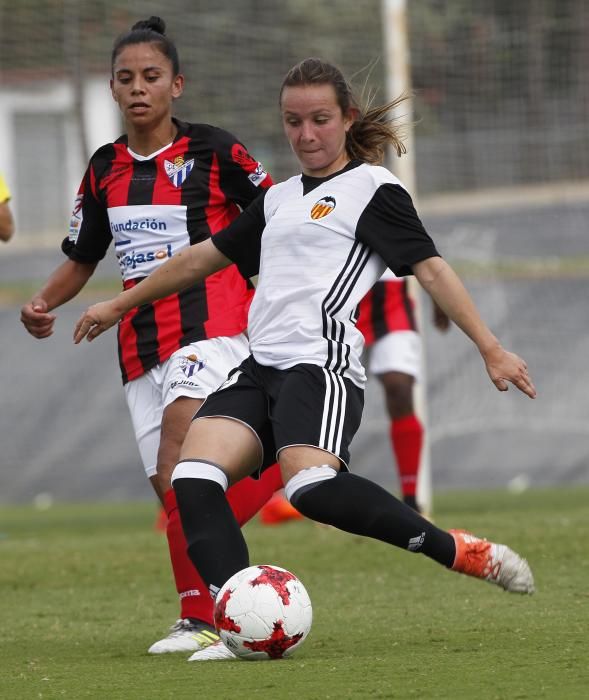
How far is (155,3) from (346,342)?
11.2 m

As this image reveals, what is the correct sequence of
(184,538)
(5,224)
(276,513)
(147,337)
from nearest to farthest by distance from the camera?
(184,538) → (147,337) → (5,224) → (276,513)

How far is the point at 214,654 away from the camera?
473cm

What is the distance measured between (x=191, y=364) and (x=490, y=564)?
1.34 m

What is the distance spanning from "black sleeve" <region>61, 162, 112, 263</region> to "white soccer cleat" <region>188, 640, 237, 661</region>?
6.04 ft

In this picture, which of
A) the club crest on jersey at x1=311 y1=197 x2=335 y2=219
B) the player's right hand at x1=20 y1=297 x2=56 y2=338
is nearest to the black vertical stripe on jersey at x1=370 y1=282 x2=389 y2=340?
the player's right hand at x1=20 y1=297 x2=56 y2=338

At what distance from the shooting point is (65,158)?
18359 millimetres

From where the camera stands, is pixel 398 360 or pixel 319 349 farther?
pixel 398 360

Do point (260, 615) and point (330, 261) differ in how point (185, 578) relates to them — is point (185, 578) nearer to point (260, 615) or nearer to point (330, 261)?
point (260, 615)

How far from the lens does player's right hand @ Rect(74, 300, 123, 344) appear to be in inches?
198

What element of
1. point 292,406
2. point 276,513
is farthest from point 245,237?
point 276,513

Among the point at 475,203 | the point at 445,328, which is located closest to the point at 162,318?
the point at 445,328

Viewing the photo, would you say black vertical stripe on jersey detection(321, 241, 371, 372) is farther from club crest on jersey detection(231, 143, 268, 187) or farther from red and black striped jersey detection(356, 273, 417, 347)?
red and black striped jersey detection(356, 273, 417, 347)

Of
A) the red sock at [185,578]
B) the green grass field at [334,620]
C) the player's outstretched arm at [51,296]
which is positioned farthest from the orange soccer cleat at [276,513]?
the red sock at [185,578]

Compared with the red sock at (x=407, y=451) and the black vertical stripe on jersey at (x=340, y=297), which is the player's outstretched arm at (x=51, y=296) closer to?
the black vertical stripe on jersey at (x=340, y=297)
